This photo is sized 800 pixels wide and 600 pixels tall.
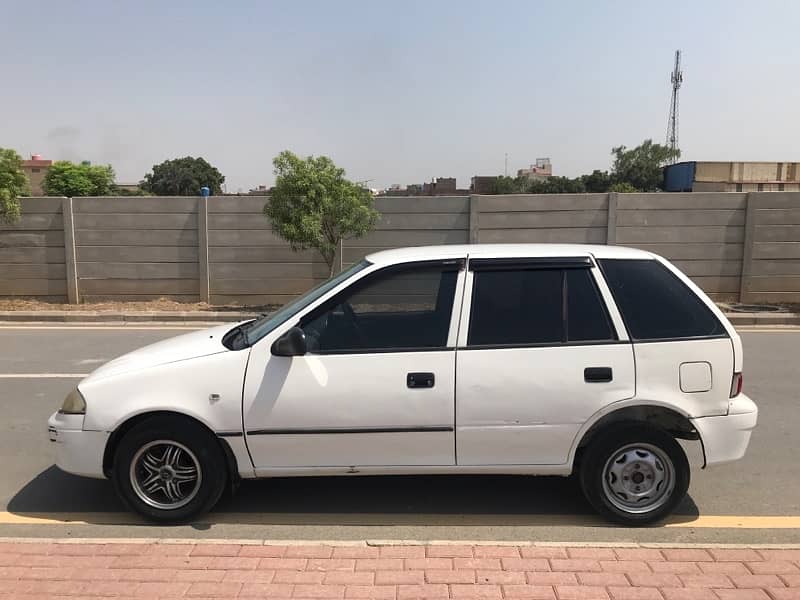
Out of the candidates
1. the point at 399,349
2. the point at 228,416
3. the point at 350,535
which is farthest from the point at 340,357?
the point at 350,535

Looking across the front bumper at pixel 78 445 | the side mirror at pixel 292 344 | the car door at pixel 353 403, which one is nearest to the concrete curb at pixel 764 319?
the car door at pixel 353 403

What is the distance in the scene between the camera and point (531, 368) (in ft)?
11.7

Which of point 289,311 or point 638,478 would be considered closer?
point 638,478

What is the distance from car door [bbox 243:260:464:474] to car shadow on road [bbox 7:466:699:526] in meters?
0.43

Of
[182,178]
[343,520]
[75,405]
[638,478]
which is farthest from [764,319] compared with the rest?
[182,178]

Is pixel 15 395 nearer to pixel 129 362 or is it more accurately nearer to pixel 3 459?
pixel 3 459

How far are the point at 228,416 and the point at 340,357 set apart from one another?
0.70 m

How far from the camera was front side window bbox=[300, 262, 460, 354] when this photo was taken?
145 inches

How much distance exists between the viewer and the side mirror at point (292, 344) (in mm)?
3531

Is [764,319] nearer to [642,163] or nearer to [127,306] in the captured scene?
[127,306]

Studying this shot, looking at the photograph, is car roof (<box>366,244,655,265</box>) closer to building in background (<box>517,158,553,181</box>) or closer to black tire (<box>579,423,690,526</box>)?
black tire (<box>579,423,690,526</box>)

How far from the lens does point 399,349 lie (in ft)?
11.9

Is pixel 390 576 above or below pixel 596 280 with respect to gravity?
below

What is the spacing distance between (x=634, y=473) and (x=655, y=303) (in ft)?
3.29
